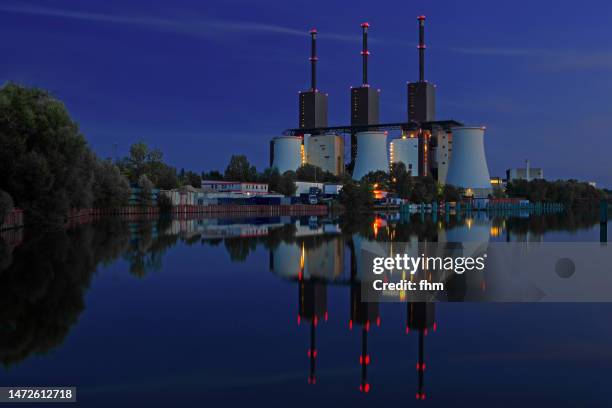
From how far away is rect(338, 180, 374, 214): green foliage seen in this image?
209ft

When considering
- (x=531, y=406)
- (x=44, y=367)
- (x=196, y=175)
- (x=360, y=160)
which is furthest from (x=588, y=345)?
(x=360, y=160)

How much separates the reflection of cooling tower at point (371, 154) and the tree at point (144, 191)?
32.8 metres

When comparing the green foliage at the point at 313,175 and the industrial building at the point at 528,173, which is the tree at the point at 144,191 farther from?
the industrial building at the point at 528,173

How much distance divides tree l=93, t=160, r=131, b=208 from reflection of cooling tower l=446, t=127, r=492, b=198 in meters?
39.8

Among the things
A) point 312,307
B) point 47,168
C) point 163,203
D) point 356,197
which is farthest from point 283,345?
point 356,197

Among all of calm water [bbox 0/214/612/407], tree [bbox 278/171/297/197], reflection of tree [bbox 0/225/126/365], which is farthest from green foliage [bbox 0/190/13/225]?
tree [bbox 278/171/297/197]

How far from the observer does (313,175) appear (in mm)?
81062

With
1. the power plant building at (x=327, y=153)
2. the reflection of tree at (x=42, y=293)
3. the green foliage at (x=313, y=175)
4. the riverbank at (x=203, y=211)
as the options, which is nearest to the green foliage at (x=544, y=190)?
the power plant building at (x=327, y=153)

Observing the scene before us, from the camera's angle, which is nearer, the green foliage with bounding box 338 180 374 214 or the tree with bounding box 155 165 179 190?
the tree with bounding box 155 165 179 190

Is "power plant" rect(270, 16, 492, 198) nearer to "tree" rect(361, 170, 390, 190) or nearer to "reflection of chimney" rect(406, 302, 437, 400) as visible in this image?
"tree" rect(361, 170, 390, 190)

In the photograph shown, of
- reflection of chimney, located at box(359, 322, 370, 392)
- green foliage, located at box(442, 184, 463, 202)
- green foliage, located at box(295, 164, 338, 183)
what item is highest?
green foliage, located at box(295, 164, 338, 183)

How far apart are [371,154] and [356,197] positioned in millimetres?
14764

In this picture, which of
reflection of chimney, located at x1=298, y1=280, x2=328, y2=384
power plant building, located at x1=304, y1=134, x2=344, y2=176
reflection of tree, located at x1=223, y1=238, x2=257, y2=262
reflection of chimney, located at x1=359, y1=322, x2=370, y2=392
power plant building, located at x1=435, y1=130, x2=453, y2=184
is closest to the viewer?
reflection of chimney, located at x1=359, y1=322, x2=370, y2=392

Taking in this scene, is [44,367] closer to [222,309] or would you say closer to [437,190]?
[222,309]
